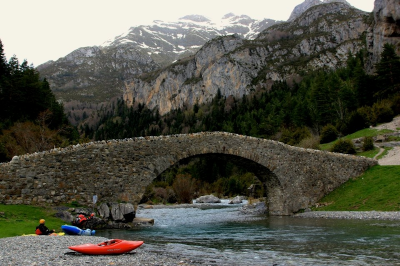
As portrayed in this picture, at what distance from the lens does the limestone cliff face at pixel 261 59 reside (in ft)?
459

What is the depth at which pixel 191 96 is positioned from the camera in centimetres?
17112

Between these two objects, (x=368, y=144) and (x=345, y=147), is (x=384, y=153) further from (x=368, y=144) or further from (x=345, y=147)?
(x=345, y=147)

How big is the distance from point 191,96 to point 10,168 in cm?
15628

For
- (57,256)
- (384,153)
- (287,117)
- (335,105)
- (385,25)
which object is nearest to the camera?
(57,256)

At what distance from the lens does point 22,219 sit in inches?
563

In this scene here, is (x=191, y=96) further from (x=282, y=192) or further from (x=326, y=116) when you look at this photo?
(x=282, y=192)

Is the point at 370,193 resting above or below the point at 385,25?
below

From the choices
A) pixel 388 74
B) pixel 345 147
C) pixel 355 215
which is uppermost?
pixel 388 74

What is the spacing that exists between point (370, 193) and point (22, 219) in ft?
68.4

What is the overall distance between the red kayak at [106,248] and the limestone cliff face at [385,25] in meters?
59.9

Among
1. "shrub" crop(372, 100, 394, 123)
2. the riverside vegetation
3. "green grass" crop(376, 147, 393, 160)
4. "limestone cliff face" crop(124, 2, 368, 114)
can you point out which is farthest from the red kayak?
"limestone cliff face" crop(124, 2, 368, 114)

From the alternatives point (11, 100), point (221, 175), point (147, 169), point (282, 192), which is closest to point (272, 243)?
point (147, 169)

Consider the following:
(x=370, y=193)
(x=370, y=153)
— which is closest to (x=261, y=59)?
(x=370, y=153)

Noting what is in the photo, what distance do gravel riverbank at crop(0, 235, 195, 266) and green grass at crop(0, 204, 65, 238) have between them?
2335 mm
